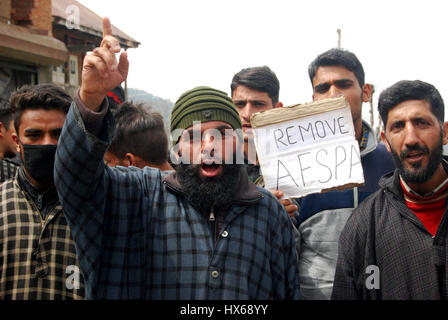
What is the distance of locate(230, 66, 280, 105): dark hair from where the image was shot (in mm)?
3041

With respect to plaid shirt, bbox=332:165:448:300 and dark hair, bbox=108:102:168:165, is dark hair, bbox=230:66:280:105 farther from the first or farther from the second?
plaid shirt, bbox=332:165:448:300

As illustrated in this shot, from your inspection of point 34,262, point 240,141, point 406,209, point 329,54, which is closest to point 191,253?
point 240,141

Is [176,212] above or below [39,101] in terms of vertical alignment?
below

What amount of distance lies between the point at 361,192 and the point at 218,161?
991 millimetres

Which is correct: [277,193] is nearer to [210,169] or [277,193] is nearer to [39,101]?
[210,169]

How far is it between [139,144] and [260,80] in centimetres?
101

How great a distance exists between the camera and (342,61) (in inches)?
111

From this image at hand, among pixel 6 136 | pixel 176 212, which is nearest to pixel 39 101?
pixel 176 212

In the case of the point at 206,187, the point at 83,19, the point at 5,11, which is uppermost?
the point at 83,19

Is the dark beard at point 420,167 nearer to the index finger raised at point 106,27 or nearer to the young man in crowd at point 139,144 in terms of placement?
the index finger raised at point 106,27

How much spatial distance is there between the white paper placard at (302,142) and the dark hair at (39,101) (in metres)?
1.03

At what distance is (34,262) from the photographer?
1.97 metres

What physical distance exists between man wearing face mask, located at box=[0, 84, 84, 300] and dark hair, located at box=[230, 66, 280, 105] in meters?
1.36
